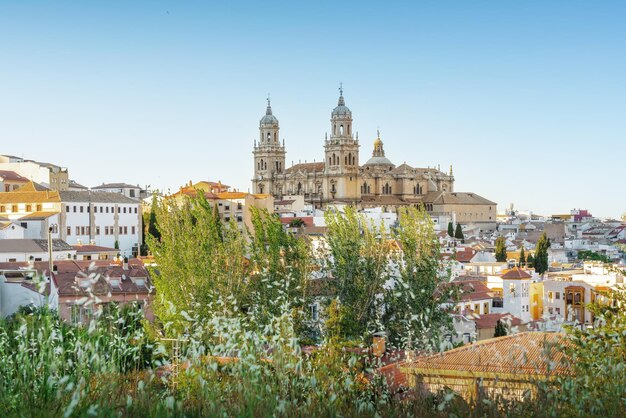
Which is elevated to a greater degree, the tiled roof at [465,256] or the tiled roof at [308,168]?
the tiled roof at [308,168]

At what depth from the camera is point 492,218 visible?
11806cm

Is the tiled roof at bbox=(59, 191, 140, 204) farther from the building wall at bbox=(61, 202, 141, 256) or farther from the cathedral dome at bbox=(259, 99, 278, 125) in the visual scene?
the cathedral dome at bbox=(259, 99, 278, 125)

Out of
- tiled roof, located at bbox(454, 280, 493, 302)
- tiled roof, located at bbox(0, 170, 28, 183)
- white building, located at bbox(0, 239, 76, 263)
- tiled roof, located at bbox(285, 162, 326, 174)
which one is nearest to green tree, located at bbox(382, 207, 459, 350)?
tiled roof, located at bbox(454, 280, 493, 302)

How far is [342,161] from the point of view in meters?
105

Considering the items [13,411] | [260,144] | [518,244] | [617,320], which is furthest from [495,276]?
[260,144]

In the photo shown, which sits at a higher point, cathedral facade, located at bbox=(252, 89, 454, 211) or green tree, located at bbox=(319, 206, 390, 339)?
cathedral facade, located at bbox=(252, 89, 454, 211)

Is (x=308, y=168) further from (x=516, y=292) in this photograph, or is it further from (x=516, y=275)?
(x=516, y=292)

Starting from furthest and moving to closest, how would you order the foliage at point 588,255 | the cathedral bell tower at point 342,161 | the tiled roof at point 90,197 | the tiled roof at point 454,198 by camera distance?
the tiled roof at point 454,198
the cathedral bell tower at point 342,161
the foliage at point 588,255
the tiled roof at point 90,197

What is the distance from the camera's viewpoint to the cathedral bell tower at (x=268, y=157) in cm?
10938

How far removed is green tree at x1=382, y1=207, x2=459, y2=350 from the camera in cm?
1820

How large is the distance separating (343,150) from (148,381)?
330 feet

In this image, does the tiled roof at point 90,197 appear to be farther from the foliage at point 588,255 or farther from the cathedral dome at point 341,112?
the cathedral dome at point 341,112

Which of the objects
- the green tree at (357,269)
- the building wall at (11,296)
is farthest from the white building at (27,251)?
the green tree at (357,269)

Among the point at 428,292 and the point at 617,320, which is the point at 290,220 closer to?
the point at 428,292
